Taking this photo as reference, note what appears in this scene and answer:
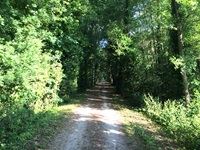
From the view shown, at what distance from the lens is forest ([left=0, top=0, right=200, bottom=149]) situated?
31.6 feet

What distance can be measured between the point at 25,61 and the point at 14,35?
2.70 metres

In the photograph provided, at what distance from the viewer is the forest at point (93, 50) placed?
962 cm

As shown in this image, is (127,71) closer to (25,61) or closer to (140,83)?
(140,83)

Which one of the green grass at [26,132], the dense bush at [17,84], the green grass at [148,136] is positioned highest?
the dense bush at [17,84]

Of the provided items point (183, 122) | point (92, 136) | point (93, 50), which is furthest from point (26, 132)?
point (93, 50)

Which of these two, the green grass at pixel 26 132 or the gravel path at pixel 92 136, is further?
the gravel path at pixel 92 136

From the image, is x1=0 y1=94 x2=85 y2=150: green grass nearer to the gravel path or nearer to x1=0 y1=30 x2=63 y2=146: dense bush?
x1=0 y1=30 x2=63 y2=146: dense bush

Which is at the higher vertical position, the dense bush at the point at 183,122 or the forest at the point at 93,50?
the forest at the point at 93,50

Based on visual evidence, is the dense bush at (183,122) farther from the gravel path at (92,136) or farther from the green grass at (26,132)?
the green grass at (26,132)

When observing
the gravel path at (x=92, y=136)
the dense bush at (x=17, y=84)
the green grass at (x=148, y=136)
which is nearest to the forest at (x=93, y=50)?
the dense bush at (x=17, y=84)

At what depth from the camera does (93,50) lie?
98.9ft

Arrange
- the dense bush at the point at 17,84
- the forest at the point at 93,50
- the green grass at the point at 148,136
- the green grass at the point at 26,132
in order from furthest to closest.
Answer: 1. the forest at the point at 93,50
2. the green grass at the point at 148,136
3. the dense bush at the point at 17,84
4. the green grass at the point at 26,132

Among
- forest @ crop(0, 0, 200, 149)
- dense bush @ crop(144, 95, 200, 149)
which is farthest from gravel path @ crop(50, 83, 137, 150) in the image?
dense bush @ crop(144, 95, 200, 149)

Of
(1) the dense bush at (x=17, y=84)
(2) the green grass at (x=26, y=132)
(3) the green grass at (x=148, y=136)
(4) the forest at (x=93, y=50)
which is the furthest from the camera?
(4) the forest at (x=93, y=50)
